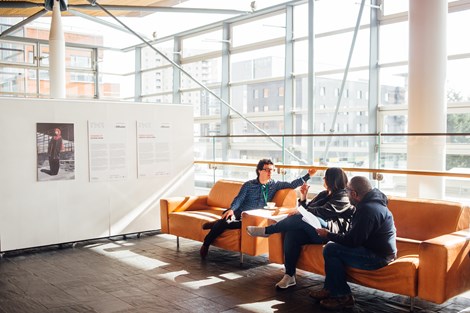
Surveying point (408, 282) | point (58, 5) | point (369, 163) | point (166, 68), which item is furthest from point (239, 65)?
point (408, 282)

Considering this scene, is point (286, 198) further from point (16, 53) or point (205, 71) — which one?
point (16, 53)

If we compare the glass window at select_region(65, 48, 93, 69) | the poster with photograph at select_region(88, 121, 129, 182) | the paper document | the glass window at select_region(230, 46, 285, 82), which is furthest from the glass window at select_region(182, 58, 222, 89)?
the paper document

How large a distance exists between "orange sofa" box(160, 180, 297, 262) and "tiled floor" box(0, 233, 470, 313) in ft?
0.74

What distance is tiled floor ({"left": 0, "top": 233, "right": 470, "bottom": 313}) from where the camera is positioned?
4.36 meters

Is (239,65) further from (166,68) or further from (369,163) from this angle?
(369,163)

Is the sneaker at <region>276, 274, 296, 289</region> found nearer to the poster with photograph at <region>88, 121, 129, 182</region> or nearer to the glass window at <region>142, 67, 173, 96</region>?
the poster with photograph at <region>88, 121, 129, 182</region>

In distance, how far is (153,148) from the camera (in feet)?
25.1

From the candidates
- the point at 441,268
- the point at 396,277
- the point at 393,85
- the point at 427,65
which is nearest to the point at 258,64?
the point at 393,85

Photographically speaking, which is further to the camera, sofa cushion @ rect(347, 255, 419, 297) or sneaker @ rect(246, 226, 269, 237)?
sneaker @ rect(246, 226, 269, 237)

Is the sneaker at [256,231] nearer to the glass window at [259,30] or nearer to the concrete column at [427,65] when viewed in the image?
the concrete column at [427,65]

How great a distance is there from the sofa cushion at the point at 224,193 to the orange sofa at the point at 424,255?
1874 millimetres

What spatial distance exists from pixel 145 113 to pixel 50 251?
2.33 meters

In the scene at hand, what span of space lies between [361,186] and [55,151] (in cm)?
421

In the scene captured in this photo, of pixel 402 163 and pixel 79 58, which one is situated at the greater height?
pixel 79 58
